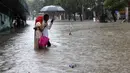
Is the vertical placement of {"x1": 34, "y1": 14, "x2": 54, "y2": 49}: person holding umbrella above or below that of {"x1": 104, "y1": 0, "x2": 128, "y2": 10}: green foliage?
below

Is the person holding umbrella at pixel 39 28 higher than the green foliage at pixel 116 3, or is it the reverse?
the green foliage at pixel 116 3

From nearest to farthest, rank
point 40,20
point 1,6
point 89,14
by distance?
point 40,20
point 1,6
point 89,14

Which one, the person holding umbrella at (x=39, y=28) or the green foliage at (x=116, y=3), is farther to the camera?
the green foliage at (x=116, y=3)

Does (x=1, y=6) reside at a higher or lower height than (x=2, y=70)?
higher

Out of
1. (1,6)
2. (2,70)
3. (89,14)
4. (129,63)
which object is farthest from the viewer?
(89,14)

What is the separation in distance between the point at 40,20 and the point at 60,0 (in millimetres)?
66133

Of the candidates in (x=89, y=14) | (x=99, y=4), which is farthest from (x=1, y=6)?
(x=89, y=14)

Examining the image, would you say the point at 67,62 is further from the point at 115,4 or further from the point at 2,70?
the point at 115,4

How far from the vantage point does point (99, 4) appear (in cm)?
7144

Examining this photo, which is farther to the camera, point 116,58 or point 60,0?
point 60,0

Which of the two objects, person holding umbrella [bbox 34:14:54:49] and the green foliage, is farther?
the green foliage

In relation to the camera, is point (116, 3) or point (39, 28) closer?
point (39, 28)

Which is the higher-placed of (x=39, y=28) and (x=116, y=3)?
(x=116, y=3)

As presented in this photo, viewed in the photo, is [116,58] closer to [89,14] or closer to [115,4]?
[115,4]
